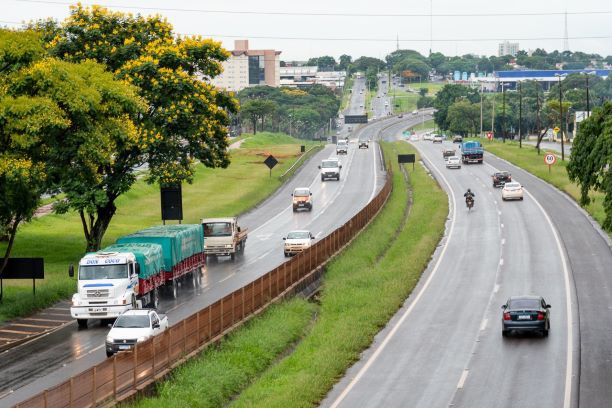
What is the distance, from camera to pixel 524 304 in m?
40.2

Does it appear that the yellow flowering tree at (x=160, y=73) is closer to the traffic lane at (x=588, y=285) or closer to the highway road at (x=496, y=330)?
the highway road at (x=496, y=330)

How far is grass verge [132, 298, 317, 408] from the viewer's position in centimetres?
3089

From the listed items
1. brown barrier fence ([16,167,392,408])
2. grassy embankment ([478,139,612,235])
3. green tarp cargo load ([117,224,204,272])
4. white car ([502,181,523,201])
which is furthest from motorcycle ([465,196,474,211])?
green tarp cargo load ([117,224,204,272])

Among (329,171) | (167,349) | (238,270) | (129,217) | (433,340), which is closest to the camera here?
(167,349)

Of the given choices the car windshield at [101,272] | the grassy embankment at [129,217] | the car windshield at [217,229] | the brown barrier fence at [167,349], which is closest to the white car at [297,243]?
the car windshield at [217,229]

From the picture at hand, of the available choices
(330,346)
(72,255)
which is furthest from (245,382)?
(72,255)

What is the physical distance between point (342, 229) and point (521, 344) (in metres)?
26.0

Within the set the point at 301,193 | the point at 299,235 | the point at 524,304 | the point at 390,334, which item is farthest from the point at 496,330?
the point at 301,193

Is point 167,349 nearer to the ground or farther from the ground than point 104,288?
nearer to the ground

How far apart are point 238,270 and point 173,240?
9.46 m

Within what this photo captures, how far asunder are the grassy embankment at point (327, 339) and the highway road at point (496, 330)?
2.39 ft

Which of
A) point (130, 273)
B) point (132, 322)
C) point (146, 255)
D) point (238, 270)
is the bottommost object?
point (238, 270)

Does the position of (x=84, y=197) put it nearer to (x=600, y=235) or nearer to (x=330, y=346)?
(x=330, y=346)

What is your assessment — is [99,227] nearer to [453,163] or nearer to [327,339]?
[327,339]
